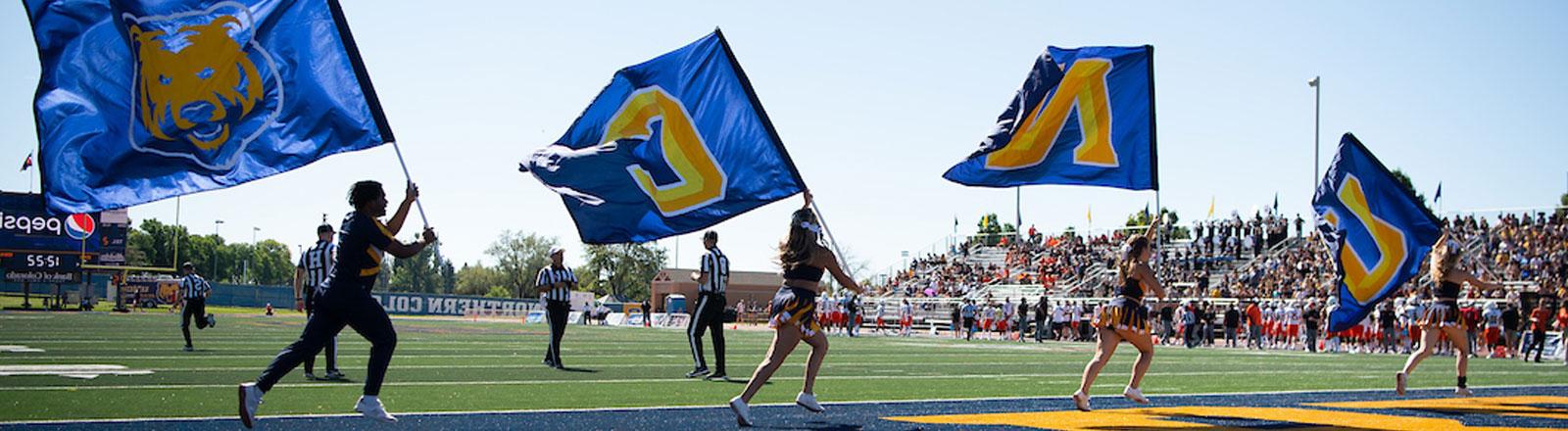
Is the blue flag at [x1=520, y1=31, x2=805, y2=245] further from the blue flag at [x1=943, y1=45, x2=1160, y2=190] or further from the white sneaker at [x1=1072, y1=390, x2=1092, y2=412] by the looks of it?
the white sneaker at [x1=1072, y1=390, x2=1092, y2=412]

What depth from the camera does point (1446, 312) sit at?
13.2m

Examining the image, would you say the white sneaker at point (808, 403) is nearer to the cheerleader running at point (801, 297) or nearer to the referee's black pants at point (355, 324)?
the cheerleader running at point (801, 297)

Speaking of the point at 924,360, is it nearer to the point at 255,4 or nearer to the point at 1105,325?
the point at 1105,325

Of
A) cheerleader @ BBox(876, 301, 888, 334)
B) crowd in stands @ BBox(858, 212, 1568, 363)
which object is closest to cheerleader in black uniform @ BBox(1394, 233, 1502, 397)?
crowd in stands @ BBox(858, 212, 1568, 363)

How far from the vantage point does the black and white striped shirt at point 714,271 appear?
15.3 m

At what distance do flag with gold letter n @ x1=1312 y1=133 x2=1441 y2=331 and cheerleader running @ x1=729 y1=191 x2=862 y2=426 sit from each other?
7.52 meters

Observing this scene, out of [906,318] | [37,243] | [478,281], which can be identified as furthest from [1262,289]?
[478,281]

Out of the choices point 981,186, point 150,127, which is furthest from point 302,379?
point 981,186

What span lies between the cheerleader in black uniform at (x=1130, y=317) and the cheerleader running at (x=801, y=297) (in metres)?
2.42

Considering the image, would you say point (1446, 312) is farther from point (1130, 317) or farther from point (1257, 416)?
point (1130, 317)

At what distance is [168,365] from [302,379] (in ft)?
9.39

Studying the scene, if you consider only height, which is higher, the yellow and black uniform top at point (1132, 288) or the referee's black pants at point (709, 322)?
the yellow and black uniform top at point (1132, 288)

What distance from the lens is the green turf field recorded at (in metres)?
11.1

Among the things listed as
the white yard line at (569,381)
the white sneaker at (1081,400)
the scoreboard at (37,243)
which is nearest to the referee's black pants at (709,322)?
the white yard line at (569,381)
